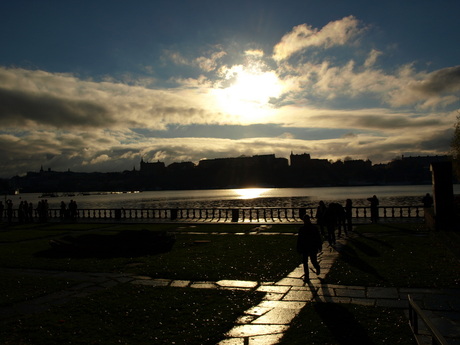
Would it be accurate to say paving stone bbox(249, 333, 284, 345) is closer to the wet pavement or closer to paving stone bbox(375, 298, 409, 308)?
the wet pavement

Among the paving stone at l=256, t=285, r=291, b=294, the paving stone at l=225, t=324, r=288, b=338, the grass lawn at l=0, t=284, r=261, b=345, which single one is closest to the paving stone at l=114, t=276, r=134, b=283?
the grass lawn at l=0, t=284, r=261, b=345

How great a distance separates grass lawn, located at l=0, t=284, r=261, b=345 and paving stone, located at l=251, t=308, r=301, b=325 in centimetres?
52

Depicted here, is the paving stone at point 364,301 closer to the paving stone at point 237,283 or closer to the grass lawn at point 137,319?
the grass lawn at point 137,319

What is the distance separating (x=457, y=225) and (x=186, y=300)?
12951 mm

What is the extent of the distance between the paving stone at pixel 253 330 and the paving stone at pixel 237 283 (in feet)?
9.05

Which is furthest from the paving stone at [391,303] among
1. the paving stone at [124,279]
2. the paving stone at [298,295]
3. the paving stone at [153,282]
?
the paving stone at [124,279]

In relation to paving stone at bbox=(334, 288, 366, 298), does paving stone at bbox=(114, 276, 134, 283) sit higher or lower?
lower

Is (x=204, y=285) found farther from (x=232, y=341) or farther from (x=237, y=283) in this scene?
(x=232, y=341)

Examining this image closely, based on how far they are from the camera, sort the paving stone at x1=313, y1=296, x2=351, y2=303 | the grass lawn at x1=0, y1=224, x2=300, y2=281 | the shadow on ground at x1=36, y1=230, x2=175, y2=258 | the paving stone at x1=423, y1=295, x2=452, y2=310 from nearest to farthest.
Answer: the paving stone at x1=423, y1=295, x2=452, y2=310 → the paving stone at x1=313, y1=296, x2=351, y2=303 → the grass lawn at x1=0, y1=224, x2=300, y2=281 → the shadow on ground at x1=36, y1=230, x2=175, y2=258

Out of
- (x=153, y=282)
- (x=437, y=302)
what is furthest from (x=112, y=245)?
(x=437, y=302)

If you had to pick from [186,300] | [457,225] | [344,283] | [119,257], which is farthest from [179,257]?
[457,225]

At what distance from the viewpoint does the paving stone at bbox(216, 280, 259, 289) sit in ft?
31.4

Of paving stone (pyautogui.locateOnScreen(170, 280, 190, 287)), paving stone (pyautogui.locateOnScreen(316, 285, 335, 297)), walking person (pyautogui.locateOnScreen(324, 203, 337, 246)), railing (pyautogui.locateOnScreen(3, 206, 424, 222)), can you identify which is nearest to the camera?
paving stone (pyautogui.locateOnScreen(316, 285, 335, 297))

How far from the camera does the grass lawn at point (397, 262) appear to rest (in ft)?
31.3
